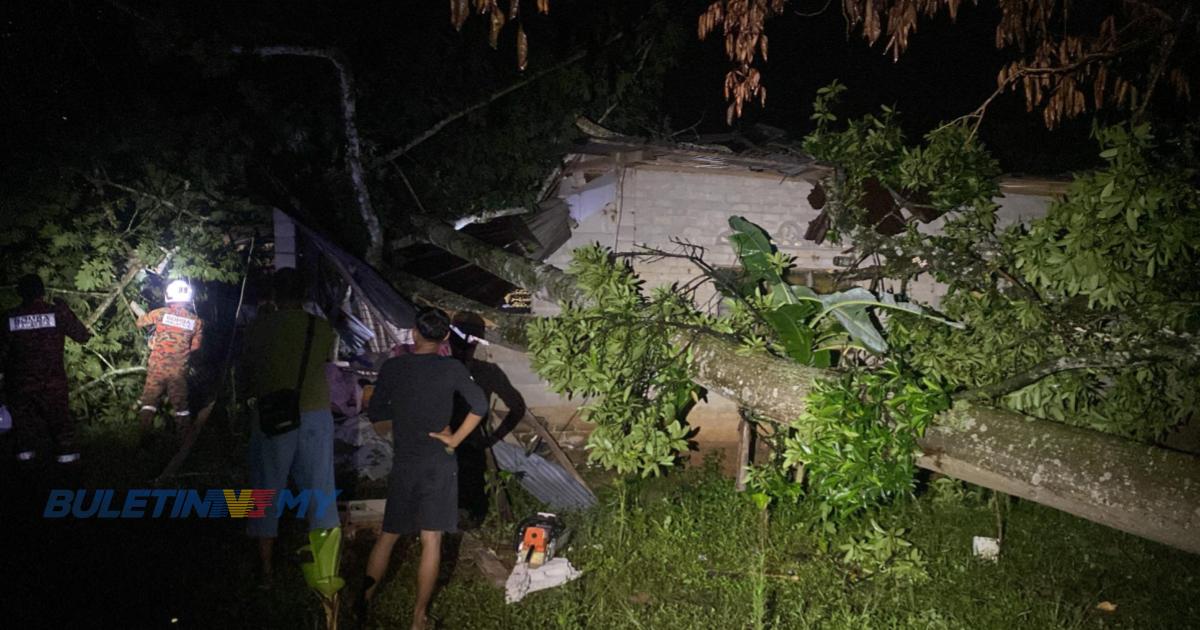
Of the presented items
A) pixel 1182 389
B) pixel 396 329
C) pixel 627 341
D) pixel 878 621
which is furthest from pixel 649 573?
pixel 1182 389

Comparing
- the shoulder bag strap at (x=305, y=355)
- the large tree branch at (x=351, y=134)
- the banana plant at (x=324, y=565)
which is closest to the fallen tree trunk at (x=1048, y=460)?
the banana plant at (x=324, y=565)

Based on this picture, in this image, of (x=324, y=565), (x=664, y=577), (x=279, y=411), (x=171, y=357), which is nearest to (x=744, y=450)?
(x=664, y=577)

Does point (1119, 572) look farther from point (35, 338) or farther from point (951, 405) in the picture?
point (35, 338)

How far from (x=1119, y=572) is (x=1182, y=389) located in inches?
79.2

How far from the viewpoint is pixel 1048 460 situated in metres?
2.83

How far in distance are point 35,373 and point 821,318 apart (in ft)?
23.6

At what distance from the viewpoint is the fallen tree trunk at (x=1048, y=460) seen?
2.56 metres

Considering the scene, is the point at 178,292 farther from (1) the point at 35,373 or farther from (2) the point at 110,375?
(2) the point at 110,375

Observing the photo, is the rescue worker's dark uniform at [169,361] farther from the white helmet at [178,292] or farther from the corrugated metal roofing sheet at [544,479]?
the corrugated metal roofing sheet at [544,479]

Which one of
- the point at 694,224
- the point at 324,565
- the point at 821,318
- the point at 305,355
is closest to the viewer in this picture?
the point at 324,565

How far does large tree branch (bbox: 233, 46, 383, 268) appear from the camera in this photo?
6691mm

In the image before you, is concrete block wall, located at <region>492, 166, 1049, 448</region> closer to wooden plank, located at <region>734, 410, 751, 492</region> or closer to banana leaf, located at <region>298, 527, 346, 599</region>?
wooden plank, located at <region>734, 410, 751, 492</region>

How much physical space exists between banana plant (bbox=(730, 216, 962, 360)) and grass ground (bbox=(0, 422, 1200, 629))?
1568 millimetres

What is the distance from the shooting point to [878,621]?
402 centimetres
